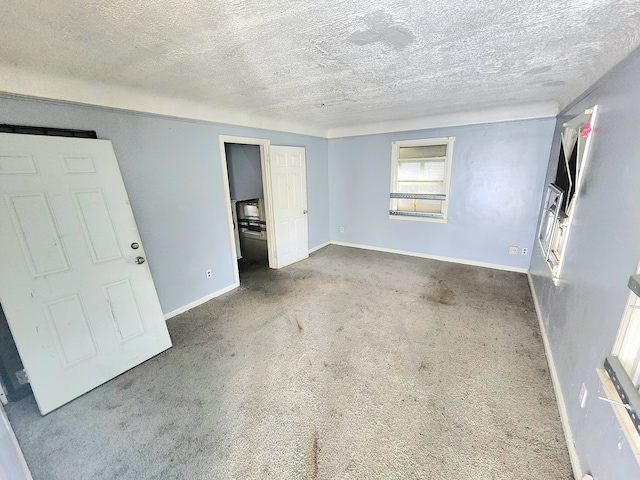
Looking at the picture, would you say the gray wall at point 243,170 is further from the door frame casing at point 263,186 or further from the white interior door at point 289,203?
the white interior door at point 289,203

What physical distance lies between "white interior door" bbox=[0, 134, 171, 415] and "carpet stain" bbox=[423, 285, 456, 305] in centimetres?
A: 299

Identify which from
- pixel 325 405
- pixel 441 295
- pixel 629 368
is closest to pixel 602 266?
pixel 629 368

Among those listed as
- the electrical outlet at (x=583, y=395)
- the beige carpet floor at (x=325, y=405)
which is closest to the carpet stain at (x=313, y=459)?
the beige carpet floor at (x=325, y=405)

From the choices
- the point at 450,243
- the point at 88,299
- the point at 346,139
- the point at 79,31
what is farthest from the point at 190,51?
the point at 450,243

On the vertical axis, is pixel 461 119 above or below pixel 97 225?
above

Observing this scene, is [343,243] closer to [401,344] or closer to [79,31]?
[401,344]

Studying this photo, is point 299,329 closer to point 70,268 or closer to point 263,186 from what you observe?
point 70,268

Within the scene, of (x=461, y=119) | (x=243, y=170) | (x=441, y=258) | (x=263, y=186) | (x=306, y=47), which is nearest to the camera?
(x=306, y=47)

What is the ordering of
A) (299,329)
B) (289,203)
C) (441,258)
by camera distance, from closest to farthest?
(299,329) < (289,203) < (441,258)

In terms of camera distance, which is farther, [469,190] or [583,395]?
[469,190]

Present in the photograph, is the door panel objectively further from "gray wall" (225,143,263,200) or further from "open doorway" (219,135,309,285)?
"gray wall" (225,143,263,200)

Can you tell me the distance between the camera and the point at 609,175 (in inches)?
58.1

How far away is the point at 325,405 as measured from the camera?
182cm

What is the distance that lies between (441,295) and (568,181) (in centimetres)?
171
